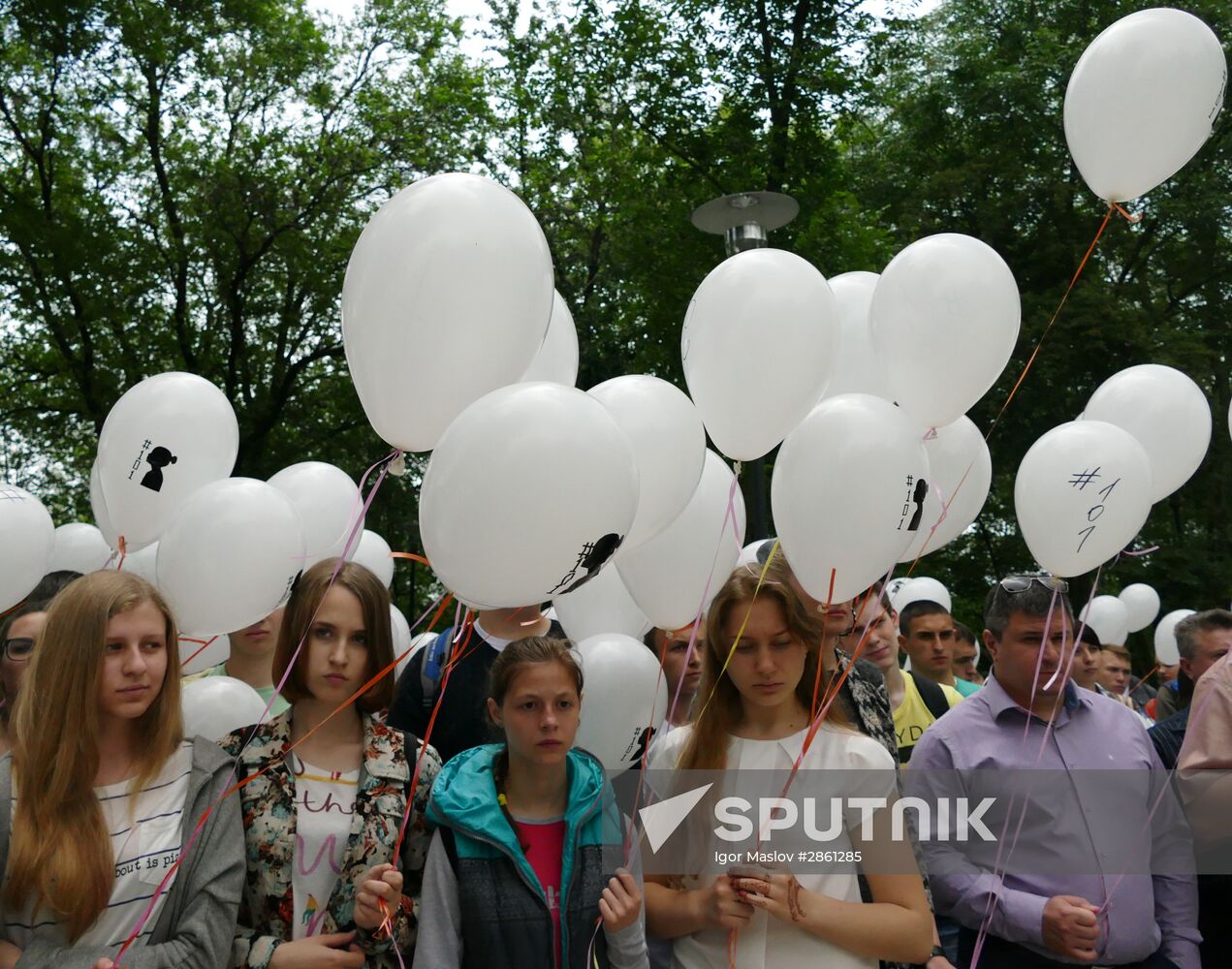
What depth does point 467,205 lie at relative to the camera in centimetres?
301

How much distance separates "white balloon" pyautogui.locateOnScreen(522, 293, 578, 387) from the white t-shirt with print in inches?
59.5

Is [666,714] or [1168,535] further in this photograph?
[1168,535]

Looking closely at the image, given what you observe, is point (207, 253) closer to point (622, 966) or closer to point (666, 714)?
point (666, 714)

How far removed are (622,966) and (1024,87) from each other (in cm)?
1642

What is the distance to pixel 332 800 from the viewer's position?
296 cm

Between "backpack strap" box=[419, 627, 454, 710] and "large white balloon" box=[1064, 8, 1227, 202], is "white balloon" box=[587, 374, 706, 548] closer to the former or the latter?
"backpack strap" box=[419, 627, 454, 710]

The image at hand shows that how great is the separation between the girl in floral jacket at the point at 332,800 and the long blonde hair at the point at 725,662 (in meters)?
0.71

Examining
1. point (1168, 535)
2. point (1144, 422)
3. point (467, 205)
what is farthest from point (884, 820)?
point (1168, 535)

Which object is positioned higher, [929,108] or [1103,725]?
[929,108]

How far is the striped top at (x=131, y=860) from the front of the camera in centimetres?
265

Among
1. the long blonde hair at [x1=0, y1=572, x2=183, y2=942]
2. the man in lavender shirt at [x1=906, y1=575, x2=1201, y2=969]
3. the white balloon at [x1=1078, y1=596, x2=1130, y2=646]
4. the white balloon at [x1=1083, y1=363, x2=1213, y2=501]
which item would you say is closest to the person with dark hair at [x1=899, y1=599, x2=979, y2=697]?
the white balloon at [x1=1083, y1=363, x2=1213, y2=501]

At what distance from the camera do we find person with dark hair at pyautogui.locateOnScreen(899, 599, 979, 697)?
5480 mm

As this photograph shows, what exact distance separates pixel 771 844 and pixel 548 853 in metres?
0.55

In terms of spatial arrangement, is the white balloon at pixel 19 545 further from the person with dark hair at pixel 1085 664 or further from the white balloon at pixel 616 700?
the person with dark hair at pixel 1085 664
